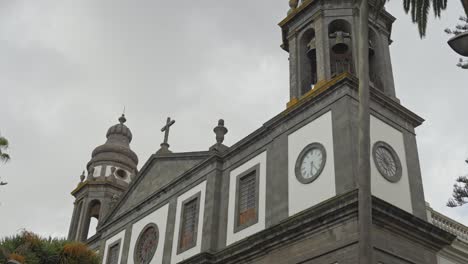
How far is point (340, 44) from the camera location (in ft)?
65.5

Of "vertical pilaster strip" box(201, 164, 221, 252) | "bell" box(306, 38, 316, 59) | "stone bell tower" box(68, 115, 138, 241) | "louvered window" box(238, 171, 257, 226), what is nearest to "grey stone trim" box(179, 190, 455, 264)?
"louvered window" box(238, 171, 257, 226)

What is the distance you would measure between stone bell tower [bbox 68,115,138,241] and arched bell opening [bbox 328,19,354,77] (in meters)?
15.4

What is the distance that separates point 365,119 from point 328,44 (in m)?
8.19

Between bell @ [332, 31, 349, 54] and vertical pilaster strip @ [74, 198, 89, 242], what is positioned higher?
bell @ [332, 31, 349, 54]

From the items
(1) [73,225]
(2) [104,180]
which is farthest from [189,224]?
(1) [73,225]

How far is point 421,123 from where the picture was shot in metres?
19.9

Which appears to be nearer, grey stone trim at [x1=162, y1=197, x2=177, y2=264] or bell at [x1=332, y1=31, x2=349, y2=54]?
bell at [x1=332, y1=31, x2=349, y2=54]

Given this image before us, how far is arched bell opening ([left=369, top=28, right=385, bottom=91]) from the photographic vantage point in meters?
20.5

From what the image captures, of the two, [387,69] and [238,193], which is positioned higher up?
[387,69]

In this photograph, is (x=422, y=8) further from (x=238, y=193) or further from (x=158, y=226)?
(x=158, y=226)

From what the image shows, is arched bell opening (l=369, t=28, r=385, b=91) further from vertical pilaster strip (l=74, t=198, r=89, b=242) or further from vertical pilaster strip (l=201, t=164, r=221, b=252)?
vertical pilaster strip (l=74, t=198, r=89, b=242)

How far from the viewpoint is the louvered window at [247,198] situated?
19509mm

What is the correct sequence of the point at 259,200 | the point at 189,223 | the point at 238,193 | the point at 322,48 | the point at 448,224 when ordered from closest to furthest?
the point at 259,200 < the point at 448,224 < the point at 322,48 < the point at 238,193 < the point at 189,223

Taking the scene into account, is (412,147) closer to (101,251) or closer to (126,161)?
(101,251)
